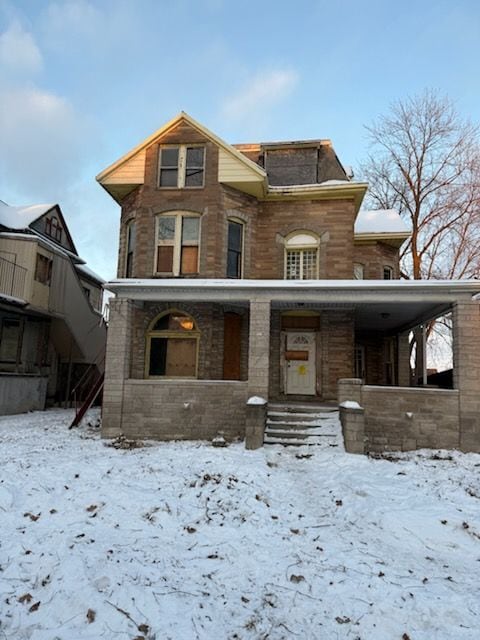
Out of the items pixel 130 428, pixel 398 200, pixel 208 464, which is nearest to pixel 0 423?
pixel 130 428

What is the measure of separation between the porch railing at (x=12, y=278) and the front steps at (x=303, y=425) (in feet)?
36.2

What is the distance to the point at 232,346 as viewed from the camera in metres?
14.0

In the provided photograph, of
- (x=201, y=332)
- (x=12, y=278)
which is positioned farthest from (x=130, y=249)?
(x=12, y=278)

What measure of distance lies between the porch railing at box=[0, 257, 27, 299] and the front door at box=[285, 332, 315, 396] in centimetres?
1050

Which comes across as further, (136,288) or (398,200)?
(398,200)

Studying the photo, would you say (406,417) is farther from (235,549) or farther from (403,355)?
(403,355)

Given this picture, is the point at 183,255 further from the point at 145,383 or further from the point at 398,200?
the point at 398,200

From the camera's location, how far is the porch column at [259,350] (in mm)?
11234

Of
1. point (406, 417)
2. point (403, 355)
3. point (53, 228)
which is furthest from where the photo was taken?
point (53, 228)

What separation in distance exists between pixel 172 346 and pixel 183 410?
287cm

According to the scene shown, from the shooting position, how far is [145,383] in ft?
38.0

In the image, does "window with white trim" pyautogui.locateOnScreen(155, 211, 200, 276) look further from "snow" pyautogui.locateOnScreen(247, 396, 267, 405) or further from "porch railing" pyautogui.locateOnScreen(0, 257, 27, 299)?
"porch railing" pyautogui.locateOnScreen(0, 257, 27, 299)

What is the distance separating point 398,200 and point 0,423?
2368 cm

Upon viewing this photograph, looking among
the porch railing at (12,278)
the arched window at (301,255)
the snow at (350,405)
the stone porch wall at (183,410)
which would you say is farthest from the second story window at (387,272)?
the porch railing at (12,278)
